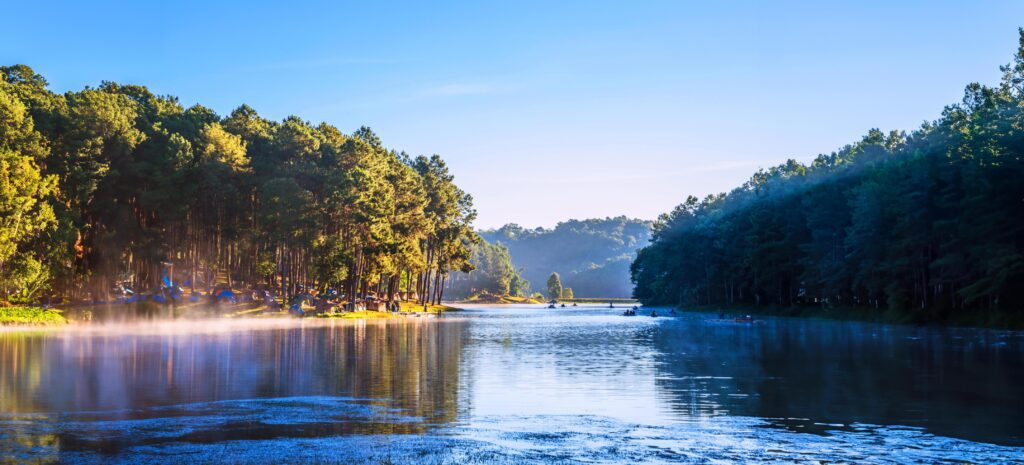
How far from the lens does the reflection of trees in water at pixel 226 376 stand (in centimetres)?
2041

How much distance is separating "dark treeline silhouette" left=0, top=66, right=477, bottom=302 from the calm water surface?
158 ft

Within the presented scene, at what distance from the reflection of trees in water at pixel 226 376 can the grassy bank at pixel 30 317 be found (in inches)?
627

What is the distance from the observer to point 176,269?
105438 mm

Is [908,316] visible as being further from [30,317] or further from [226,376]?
[30,317]

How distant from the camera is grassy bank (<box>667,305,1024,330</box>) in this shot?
66.5 m

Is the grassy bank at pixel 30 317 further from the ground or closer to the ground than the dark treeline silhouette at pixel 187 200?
closer to the ground

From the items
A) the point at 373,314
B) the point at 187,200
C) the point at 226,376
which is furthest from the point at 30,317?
the point at 226,376

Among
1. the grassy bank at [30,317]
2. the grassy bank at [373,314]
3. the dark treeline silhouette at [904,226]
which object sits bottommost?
the grassy bank at [373,314]

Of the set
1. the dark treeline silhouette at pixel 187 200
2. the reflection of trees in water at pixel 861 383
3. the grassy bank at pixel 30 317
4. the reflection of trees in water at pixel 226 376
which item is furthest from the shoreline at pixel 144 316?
the reflection of trees in water at pixel 861 383

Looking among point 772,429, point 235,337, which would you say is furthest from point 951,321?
point 772,429

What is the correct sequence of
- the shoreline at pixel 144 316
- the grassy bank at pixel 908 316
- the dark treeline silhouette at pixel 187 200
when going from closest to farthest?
1. the shoreline at pixel 144 316
2. the grassy bank at pixel 908 316
3. the dark treeline silhouette at pixel 187 200

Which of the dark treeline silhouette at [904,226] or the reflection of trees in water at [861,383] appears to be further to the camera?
the dark treeline silhouette at [904,226]

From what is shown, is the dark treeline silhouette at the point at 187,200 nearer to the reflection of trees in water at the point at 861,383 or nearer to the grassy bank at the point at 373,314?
the grassy bank at the point at 373,314

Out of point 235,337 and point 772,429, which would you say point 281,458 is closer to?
point 772,429
